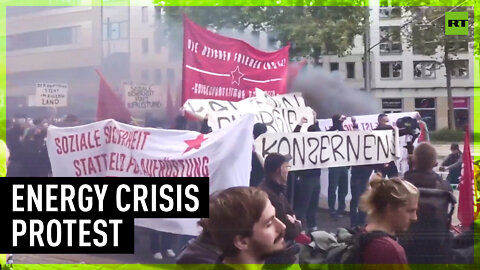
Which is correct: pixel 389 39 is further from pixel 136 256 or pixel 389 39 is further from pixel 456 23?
pixel 136 256

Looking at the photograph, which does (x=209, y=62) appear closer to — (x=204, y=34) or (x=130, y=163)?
(x=204, y=34)

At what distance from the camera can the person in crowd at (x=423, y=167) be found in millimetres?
4004

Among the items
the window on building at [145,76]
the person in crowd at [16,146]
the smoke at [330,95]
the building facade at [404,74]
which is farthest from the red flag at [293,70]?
the person in crowd at [16,146]

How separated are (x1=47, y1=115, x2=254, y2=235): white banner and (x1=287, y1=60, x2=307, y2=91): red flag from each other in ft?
0.90

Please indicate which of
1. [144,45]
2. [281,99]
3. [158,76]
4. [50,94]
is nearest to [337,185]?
[281,99]

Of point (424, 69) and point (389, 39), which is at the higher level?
point (389, 39)

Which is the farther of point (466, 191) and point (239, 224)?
point (466, 191)

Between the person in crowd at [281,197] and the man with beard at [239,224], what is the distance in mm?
40

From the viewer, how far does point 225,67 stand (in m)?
3.98

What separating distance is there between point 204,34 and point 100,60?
56 cm

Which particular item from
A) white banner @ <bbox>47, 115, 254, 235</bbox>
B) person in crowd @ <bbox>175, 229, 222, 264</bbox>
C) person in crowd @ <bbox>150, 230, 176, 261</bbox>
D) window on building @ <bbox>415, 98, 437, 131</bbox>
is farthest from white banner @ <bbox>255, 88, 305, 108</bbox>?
person in crowd @ <bbox>150, 230, 176, 261</bbox>

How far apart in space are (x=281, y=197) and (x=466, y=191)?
1.00 m

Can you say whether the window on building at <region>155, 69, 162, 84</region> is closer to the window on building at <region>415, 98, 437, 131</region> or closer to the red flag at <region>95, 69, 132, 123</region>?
the red flag at <region>95, 69, 132, 123</region>

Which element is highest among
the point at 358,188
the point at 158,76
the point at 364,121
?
the point at 158,76
